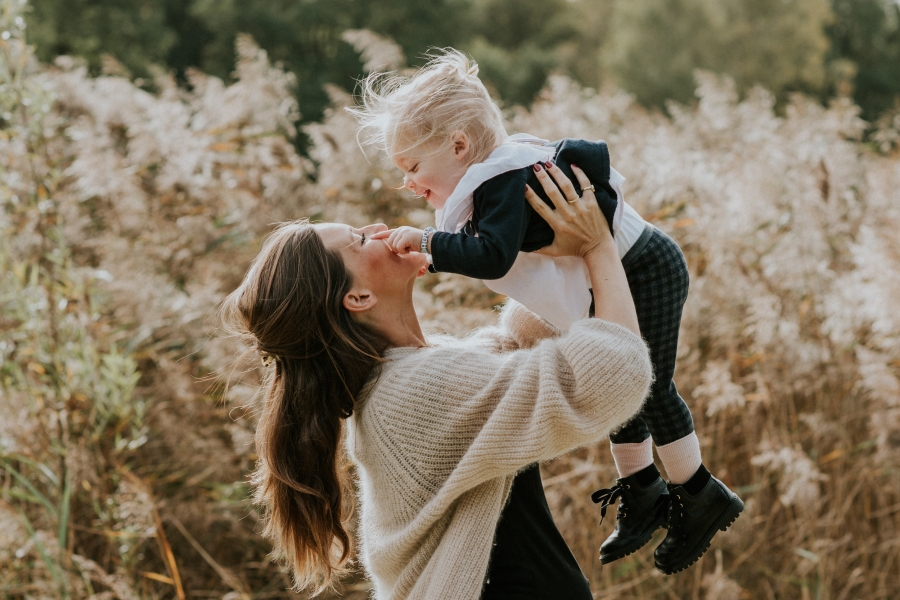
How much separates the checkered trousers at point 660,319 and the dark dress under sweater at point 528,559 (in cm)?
26

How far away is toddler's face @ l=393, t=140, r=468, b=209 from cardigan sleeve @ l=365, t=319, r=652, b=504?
334 millimetres

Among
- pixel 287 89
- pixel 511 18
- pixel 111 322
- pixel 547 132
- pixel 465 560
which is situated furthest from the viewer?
pixel 511 18

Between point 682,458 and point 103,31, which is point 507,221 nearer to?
point 682,458

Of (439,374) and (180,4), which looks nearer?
(439,374)

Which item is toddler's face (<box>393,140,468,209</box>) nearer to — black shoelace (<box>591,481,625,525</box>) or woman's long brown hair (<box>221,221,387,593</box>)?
woman's long brown hair (<box>221,221,387,593</box>)

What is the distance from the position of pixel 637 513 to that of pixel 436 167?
846mm

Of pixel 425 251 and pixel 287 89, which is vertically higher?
pixel 425 251

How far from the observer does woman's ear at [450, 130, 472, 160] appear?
166cm

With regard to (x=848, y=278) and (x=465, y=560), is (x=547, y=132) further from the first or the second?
(x=465, y=560)

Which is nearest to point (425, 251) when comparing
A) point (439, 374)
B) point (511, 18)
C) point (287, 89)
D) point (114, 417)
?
point (439, 374)

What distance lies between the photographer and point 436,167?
168 centimetres

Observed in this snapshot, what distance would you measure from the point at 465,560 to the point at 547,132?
240 centimetres

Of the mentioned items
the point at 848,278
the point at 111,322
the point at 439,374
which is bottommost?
the point at 848,278

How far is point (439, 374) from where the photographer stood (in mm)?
1581
